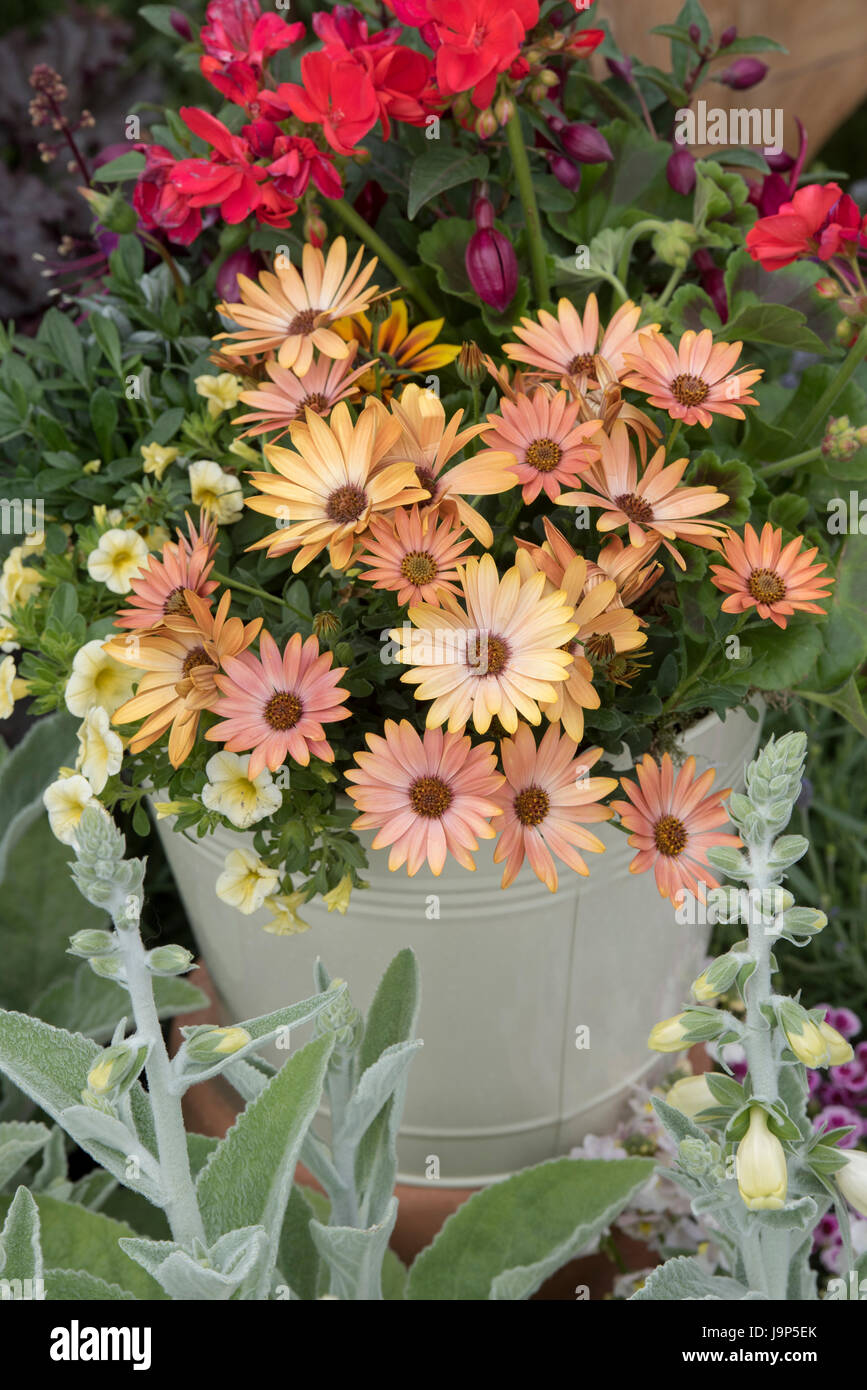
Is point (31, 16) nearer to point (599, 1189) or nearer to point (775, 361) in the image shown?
point (775, 361)

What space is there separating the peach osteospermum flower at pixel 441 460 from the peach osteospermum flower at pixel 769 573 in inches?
4.0

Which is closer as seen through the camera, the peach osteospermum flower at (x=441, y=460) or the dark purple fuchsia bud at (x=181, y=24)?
the peach osteospermum flower at (x=441, y=460)

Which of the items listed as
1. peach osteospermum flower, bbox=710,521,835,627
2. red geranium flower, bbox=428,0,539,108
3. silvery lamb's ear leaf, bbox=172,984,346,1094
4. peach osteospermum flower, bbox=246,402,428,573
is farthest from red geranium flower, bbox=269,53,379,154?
silvery lamb's ear leaf, bbox=172,984,346,1094

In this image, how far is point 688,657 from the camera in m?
0.62

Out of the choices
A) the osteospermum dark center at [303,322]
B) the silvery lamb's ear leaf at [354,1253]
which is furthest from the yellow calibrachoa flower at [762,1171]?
the osteospermum dark center at [303,322]

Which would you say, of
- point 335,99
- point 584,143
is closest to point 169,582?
point 335,99

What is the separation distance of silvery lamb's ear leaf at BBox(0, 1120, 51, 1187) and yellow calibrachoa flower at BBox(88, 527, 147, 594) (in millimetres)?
300

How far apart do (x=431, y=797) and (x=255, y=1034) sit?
12 cm

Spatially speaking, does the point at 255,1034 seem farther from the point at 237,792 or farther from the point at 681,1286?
the point at 681,1286

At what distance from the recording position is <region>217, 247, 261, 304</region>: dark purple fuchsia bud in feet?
2.20

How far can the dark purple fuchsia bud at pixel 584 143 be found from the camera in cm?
67

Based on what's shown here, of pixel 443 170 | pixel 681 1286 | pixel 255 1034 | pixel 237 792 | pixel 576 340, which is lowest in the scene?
pixel 681 1286

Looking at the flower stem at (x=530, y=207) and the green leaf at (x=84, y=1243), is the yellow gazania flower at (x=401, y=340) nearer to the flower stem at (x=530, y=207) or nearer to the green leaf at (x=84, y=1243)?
the flower stem at (x=530, y=207)

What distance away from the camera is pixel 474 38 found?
21.6 inches
